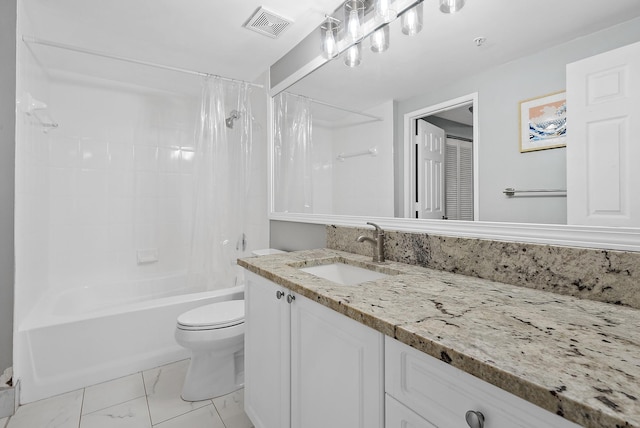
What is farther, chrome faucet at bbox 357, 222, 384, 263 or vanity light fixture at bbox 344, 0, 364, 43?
vanity light fixture at bbox 344, 0, 364, 43

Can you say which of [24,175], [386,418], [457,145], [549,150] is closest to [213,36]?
[24,175]

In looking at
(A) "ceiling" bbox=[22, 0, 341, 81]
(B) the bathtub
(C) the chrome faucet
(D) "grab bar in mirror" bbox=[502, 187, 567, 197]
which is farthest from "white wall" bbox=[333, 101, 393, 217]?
(B) the bathtub

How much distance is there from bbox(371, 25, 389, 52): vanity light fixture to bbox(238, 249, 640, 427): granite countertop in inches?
43.8

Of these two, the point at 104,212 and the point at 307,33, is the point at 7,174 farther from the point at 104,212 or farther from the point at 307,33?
the point at 307,33

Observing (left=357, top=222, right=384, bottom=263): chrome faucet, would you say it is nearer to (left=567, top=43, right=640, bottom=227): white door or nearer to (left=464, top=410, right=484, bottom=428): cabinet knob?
(left=567, top=43, right=640, bottom=227): white door

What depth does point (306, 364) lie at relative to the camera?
0.96 metres

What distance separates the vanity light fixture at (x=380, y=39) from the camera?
141cm

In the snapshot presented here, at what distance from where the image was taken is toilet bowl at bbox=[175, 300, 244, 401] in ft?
5.22

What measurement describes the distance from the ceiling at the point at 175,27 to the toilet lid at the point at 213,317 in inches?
69.6

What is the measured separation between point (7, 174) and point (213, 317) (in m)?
1.32

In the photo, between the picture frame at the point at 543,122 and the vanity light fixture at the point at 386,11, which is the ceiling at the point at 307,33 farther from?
the picture frame at the point at 543,122

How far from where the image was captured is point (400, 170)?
4.40 ft

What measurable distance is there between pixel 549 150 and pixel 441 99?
447mm

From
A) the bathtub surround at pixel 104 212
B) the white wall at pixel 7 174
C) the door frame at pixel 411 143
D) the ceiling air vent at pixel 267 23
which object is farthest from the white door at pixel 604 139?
the white wall at pixel 7 174
